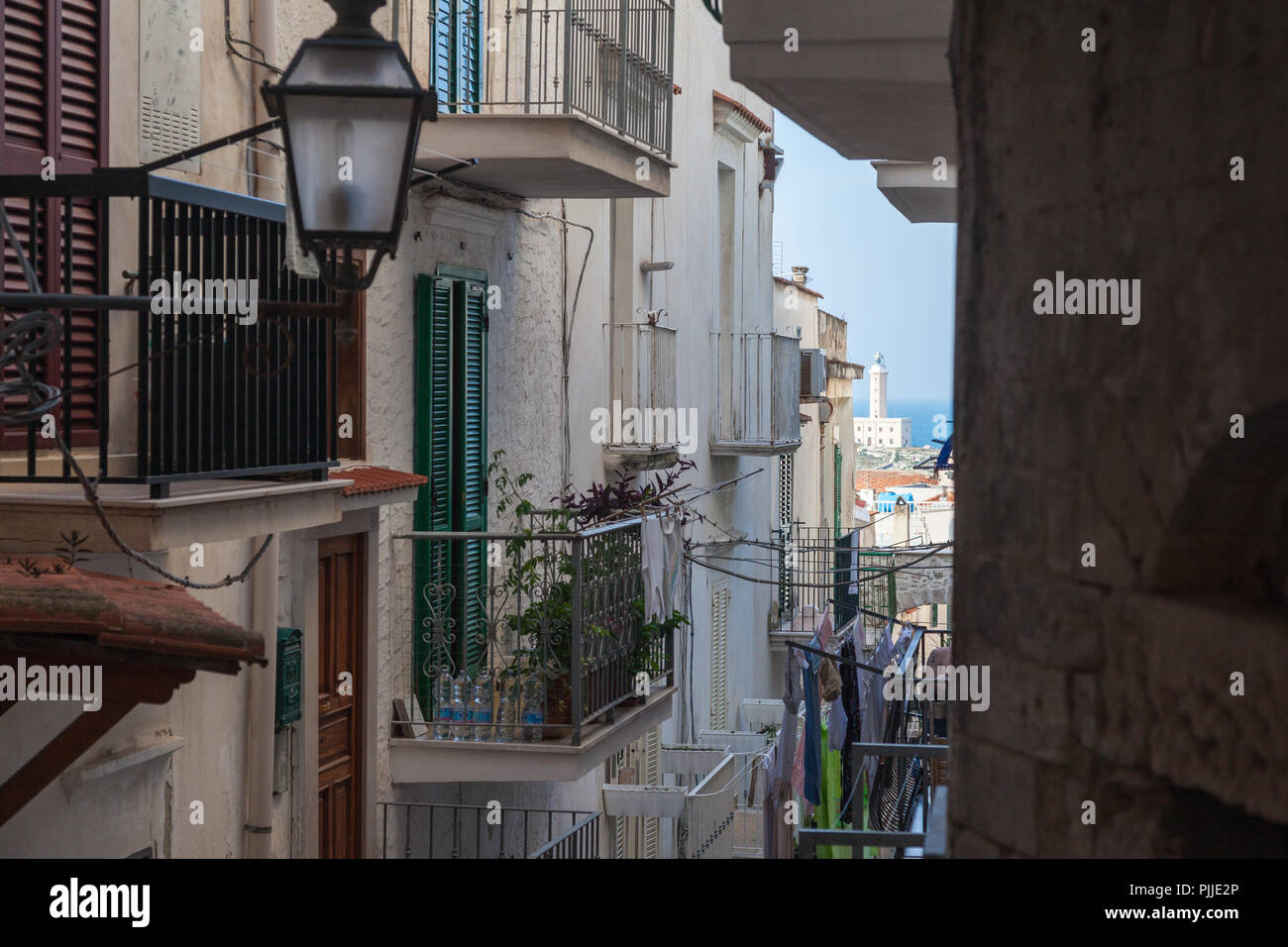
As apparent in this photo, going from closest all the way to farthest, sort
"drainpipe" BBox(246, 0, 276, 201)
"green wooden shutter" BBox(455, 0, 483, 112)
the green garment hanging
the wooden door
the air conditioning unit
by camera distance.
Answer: "drainpipe" BBox(246, 0, 276, 201) → the wooden door → "green wooden shutter" BBox(455, 0, 483, 112) → the green garment hanging → the air conditioning unit

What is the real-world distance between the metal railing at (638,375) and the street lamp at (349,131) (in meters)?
10.2

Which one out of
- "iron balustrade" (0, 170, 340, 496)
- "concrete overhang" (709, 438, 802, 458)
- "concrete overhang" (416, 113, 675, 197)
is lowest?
"concrete overhang" (709, 438, 802, 458)

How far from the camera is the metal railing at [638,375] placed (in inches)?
559

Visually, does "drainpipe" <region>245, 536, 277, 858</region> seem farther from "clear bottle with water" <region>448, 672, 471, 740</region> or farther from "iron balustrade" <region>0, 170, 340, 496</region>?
"clear bottle with water" <region>448, 672, 471, 740</region>

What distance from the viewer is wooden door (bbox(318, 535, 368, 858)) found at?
9203mm

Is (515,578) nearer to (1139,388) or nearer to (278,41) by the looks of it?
(278,41)

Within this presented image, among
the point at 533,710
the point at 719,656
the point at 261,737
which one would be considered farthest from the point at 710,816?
the point at 261,737

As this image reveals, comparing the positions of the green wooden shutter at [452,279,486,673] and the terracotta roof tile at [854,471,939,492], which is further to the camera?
the terracotta roof tile at [854,471,939,492]

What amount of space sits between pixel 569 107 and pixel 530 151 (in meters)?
0.44

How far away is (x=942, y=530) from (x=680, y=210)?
2670cm

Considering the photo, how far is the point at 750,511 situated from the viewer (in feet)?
68.3

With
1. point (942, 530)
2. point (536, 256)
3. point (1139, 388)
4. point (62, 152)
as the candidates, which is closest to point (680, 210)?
point (536, 256)

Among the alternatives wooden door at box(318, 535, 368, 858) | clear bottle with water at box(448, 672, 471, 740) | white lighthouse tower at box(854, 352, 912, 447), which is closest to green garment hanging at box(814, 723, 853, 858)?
clear bottle with water at box(448, 672, 471, 740)

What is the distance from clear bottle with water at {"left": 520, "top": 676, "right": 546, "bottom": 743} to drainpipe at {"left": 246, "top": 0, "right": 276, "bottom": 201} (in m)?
3.75
